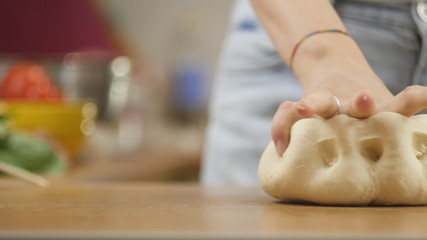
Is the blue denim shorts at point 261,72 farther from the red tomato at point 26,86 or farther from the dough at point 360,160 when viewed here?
the red tomato at point 26,86

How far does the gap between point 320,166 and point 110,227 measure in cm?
28

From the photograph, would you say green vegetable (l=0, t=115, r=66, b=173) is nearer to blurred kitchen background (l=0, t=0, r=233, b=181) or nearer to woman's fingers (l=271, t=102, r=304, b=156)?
woman's fingers (l=271, t=102, r=304, b=156)

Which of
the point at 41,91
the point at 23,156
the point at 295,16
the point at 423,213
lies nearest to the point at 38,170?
the point at 23,156

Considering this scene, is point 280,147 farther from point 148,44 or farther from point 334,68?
point 148,44

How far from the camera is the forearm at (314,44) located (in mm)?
739

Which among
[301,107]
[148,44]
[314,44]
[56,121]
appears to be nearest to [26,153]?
[56,121]

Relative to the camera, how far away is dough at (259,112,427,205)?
65 cm

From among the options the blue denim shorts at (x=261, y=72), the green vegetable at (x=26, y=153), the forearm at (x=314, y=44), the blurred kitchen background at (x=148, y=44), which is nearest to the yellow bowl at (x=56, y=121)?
the green vegetable at (x=26, y=153)

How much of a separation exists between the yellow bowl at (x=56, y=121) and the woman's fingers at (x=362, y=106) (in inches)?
47.1

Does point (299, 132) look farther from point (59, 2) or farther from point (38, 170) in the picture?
point (59, 2)

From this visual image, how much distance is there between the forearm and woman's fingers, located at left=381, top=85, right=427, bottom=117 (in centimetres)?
5

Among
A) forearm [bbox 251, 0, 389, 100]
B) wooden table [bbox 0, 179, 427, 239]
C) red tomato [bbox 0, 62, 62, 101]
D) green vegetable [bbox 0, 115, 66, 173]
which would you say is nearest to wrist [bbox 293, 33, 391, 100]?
forearm [bbox 251, 0, 389, 100]

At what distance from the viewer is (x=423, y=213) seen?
0.58 meters

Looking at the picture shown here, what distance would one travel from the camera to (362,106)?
63 cm
